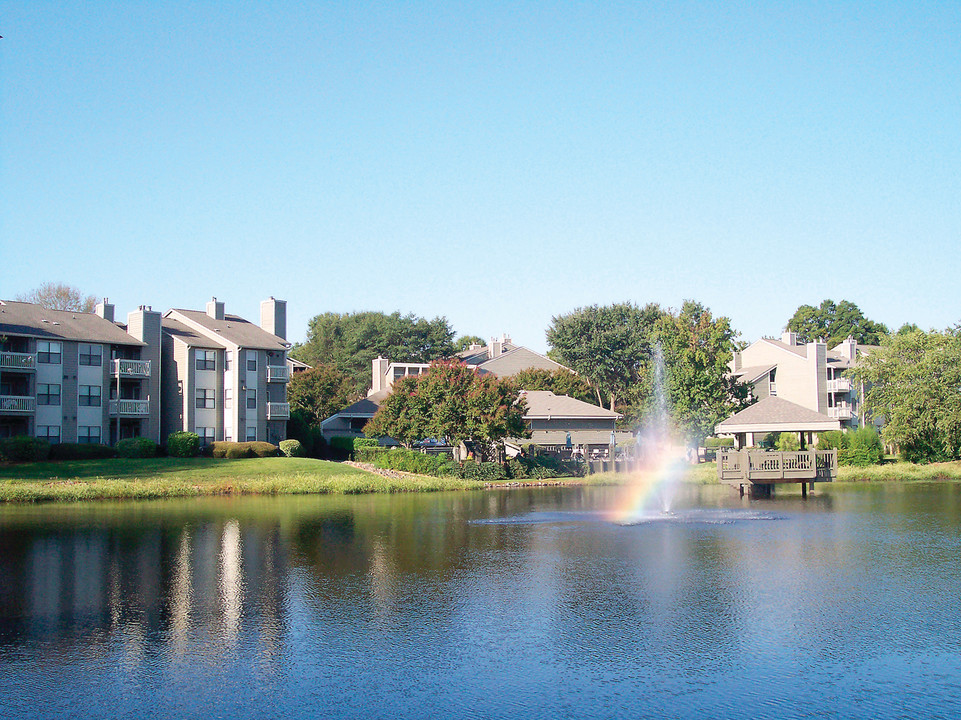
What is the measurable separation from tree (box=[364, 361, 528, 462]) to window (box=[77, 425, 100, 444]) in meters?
17.8

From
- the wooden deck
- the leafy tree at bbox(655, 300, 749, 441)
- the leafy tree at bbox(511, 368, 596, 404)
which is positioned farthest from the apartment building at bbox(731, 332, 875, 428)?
the wooden deck

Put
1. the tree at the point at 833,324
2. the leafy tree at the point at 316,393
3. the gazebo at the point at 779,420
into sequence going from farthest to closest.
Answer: the tree at the point at 833,324, the leafy tree at the point at 316,393, the gazebo at the point at 779,420

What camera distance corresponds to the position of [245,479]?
49.5m

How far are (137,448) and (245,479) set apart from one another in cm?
1110

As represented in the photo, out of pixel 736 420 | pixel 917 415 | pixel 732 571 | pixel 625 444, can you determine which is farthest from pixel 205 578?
pixel 917 415

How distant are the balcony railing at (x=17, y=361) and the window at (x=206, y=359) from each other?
35.6 feet

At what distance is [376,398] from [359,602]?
60.7m

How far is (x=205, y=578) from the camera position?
22250 millimetres

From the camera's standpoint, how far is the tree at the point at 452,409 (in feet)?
181

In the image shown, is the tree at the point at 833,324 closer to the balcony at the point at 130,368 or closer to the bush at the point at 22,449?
the balcony at the point at 130,368

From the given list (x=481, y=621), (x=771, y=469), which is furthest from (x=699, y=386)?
(x=481, y=621)

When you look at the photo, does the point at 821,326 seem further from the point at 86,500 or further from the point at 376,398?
the point at 86,500

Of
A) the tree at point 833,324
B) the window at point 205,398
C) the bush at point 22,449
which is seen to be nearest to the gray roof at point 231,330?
the window at point 205,398

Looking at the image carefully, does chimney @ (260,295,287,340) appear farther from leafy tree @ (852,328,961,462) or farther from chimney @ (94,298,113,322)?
leafy tree @ (852,328,961,462)
